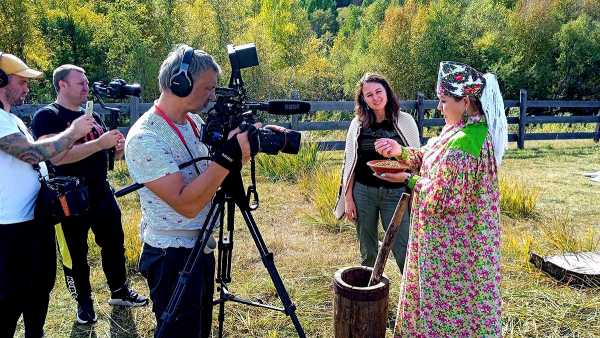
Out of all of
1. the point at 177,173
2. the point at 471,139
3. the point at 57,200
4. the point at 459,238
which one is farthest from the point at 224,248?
the point at 471,139

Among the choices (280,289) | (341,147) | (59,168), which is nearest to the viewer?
(280,289)

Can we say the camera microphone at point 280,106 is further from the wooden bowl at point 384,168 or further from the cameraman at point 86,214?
the cameraman at point 86,214

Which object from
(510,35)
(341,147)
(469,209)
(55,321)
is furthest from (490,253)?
(510,35)

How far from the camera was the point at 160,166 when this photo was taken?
171 centimetres

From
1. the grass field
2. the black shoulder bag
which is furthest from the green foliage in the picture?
the black shoulder bag

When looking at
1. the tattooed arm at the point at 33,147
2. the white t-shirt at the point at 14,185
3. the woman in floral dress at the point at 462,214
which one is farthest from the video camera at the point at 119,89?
the woman in floral dress at the point at 462,214

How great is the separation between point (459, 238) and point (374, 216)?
1049 millimetres

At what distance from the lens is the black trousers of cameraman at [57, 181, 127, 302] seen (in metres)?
3.25

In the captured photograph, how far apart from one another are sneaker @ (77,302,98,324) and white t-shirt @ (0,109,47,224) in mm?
1127

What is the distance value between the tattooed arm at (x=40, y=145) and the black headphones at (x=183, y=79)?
3.22ft

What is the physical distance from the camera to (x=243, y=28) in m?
19.5

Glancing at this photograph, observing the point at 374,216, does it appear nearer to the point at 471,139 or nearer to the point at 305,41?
the point at 471,139

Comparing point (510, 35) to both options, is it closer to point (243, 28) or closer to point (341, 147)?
point (243, 28)

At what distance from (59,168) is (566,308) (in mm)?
3750
